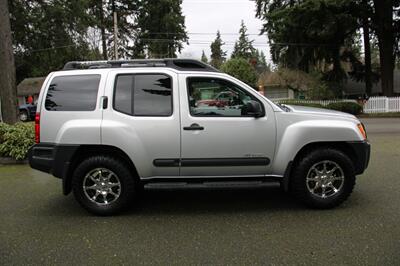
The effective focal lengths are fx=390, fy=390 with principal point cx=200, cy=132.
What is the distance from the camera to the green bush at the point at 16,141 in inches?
357

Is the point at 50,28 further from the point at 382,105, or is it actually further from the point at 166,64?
the point at 382,105

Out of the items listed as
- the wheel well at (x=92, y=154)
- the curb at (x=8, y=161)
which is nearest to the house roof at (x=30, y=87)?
the curb at (x=8, y=161)

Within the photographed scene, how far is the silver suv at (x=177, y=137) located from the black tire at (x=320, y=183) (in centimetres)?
1

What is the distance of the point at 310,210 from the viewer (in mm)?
5355

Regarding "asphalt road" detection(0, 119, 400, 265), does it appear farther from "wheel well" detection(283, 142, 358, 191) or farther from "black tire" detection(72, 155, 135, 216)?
"wheel well" detection(283, 142, 358, 191)

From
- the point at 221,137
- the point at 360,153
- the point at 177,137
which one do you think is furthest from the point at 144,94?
the point at 360,153

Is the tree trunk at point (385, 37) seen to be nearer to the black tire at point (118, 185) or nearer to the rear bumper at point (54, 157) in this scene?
the black tire at point (118, 185)

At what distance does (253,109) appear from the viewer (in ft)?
16.9

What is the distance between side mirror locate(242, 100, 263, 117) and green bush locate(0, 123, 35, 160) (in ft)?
20.0

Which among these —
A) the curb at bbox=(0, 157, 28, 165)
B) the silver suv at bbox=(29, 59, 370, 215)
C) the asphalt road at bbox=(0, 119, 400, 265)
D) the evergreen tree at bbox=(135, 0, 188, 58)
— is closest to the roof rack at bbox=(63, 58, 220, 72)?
the silver suv at bbox=(29, 59, 370, 215)

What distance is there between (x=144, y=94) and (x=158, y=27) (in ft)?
158

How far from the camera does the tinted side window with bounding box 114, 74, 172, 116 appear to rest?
5.23 meters

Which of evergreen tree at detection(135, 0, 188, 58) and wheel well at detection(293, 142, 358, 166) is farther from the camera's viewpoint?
evergreen tree at detection(135, 0, 188, 58)

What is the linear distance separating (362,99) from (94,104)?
26.6 m
